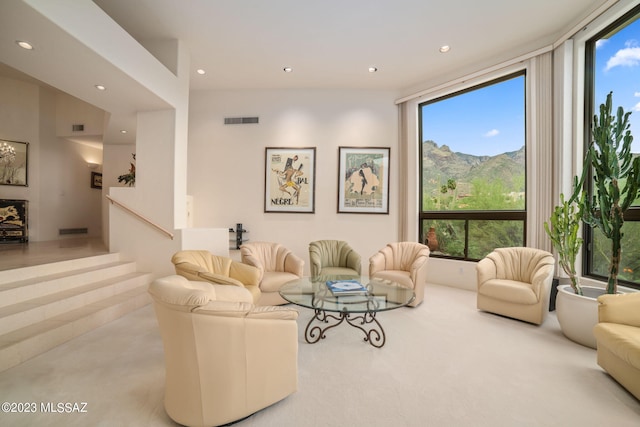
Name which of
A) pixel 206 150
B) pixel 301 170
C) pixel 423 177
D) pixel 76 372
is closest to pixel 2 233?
pixel 206 150

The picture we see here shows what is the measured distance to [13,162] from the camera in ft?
20.7

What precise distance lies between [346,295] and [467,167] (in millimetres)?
3851

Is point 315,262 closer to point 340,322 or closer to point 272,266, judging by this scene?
point 272,266

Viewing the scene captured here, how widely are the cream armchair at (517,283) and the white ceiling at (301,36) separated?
3.17 meters

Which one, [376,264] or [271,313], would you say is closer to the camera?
[271,313]

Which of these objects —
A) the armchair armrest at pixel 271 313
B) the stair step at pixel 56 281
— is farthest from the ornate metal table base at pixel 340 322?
the stair step at pixel 56 281

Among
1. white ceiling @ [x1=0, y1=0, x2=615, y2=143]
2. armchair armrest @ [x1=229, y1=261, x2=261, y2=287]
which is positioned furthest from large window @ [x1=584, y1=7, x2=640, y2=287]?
armchair armrest @ [x1=229, y1=261, x2=261, y2=287]

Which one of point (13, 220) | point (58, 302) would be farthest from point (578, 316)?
point (13, 220)

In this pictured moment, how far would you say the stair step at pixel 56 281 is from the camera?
299cm

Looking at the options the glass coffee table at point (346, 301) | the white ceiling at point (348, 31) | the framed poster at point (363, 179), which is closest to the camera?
the glass coffee table at point (346, 301)

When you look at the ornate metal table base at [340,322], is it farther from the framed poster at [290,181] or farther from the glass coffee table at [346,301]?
the framed poster at [290,181]

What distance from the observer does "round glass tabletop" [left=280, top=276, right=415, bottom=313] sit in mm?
2717

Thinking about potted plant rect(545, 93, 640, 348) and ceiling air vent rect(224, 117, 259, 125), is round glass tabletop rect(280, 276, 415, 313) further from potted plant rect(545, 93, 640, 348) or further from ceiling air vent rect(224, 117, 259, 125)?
ceiling air vent rect(224, 117, 259, 125)

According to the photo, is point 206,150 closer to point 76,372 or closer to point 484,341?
point 76,372
